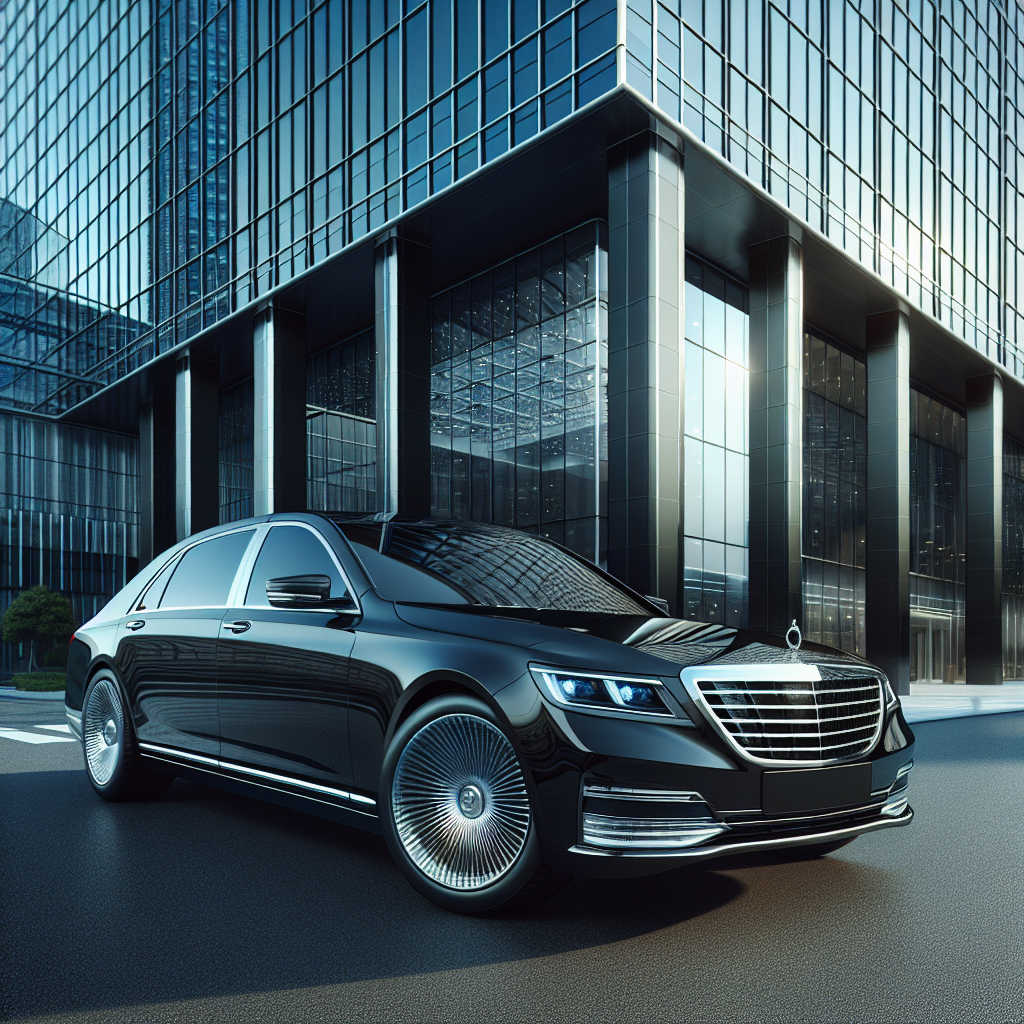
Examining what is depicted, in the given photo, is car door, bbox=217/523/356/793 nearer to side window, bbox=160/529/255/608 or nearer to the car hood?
side window, bbox=160/529/255/608

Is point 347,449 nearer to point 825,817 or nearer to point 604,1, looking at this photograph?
point 604,1

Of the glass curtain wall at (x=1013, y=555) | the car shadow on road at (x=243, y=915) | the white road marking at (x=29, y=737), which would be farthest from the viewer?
the glass curtain wall at (x=1013, y=555)

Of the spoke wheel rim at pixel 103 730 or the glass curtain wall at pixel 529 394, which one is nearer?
the spoke wheel rim at pixel 103 730

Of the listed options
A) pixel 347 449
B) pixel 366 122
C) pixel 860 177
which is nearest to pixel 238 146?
pixel 366 122

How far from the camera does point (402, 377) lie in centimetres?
2438

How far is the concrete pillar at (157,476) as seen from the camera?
38094 millimetres

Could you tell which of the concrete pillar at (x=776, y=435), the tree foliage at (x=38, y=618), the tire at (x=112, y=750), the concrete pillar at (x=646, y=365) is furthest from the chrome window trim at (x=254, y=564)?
the tree foliage at (x=38, y=618)

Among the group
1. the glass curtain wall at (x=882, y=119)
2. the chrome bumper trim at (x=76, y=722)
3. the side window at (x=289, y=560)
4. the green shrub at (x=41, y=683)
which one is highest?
the glass curtain wall at (x=882, y=119)

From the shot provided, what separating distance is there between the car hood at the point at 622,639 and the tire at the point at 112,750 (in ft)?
8.83

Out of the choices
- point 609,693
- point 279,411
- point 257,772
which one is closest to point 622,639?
point 609,693

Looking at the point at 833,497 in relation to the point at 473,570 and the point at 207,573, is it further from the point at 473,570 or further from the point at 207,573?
the point at 473,570

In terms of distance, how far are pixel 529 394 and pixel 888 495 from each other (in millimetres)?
11212

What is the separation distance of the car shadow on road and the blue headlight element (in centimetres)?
85

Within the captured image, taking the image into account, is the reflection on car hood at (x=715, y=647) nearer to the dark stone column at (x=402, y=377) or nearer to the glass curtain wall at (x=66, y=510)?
the dark stone column at (x=402, y=377)
